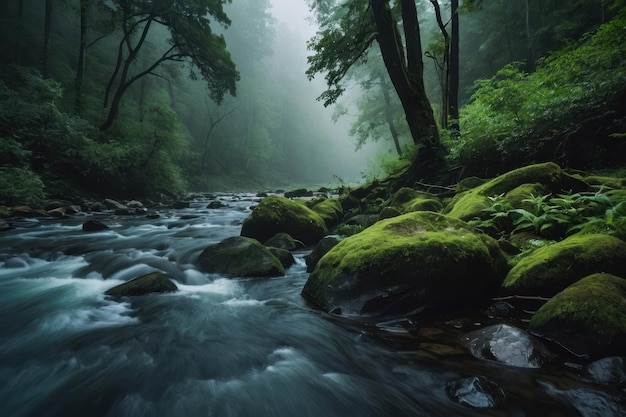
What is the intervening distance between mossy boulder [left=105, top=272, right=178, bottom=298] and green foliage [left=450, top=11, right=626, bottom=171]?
6541 mm

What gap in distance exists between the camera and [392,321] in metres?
2.93

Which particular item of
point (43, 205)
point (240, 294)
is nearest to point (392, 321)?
point (240, 294)

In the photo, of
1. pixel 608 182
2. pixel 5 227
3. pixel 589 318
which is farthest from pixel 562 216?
pixel 5 227

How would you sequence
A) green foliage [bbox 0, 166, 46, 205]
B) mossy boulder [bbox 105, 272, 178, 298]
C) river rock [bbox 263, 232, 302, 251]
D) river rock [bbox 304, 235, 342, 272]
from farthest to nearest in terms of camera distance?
green foliage [bbox 0, 166, 46, 205], river rock [bbox 263, 232, 302, 251], river rock [bbox 304, 235, 342, 272], mossy boulder [bbox 105, 272, 178, 298]

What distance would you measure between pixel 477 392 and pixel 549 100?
585cm

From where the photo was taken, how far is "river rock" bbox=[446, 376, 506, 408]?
1.86 metres

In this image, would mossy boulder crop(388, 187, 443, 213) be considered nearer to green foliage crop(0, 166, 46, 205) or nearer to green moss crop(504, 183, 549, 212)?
green moss crop(504, 183, 549, 212)

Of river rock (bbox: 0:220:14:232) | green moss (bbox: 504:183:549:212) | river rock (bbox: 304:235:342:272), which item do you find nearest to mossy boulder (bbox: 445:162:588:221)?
Answer: green moss (bbox: 504:183:549:212)

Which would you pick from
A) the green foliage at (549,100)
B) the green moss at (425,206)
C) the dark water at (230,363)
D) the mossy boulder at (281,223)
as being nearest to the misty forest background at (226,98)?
the green foliage at (549,100)

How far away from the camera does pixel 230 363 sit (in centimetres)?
262

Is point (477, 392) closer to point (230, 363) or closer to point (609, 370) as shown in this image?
point (609, 370)

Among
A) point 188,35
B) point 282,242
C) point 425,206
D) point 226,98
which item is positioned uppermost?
point 226,98

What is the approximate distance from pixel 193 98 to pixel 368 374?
39.0 m

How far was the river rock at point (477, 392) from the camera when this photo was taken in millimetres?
1861
